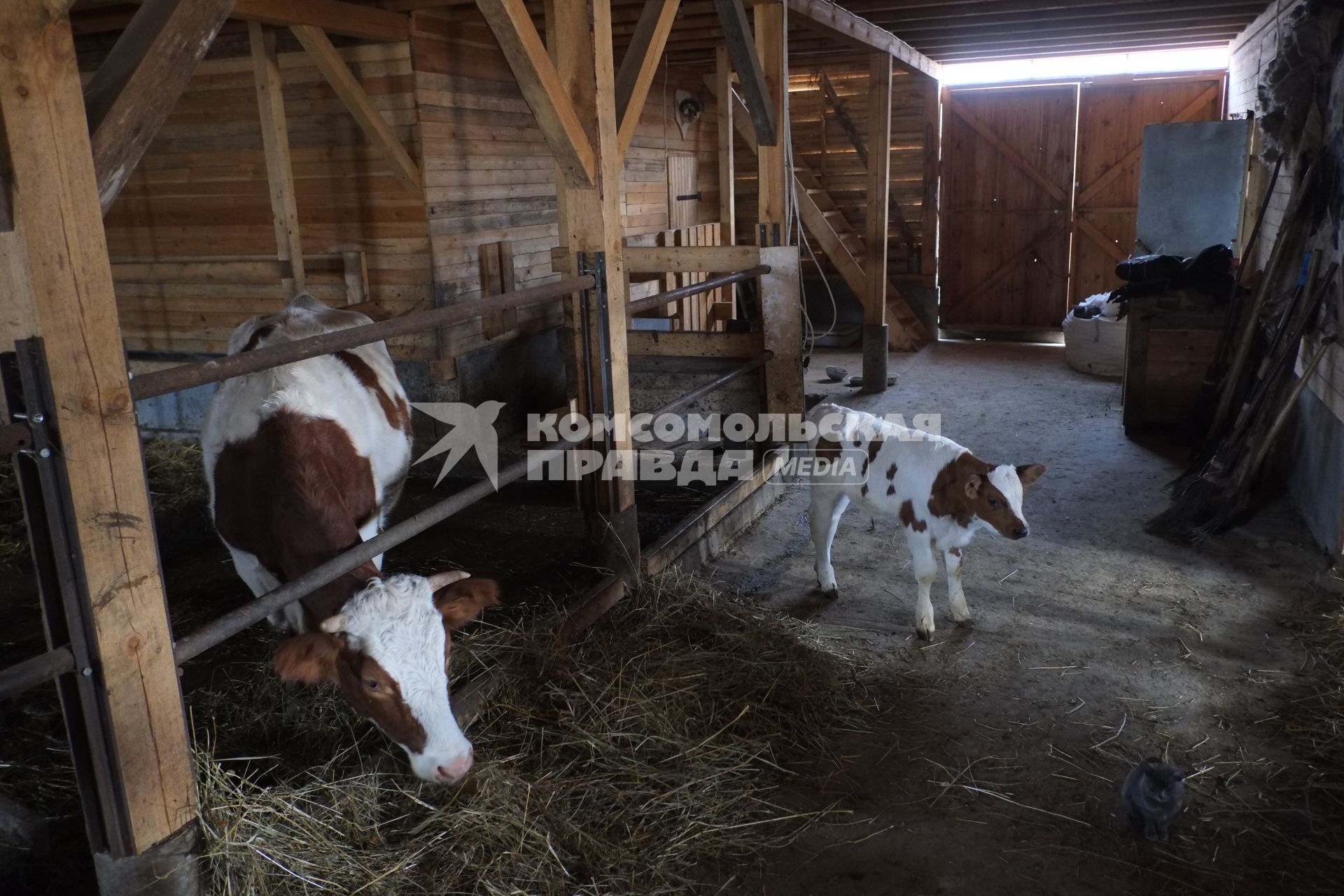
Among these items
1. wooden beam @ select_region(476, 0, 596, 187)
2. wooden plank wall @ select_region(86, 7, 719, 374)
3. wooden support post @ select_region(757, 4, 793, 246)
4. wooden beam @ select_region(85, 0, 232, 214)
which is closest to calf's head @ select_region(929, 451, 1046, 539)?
wooden beam @ select_region(476, 0, 596, 187)

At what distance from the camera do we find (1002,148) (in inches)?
469

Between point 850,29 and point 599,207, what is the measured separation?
173 inches

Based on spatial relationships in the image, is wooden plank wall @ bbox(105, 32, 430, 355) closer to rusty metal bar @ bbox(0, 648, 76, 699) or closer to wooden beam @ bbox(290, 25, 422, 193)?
wooden beam @ bbox(290, 25, 422, 193)

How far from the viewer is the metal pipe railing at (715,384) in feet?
16.1

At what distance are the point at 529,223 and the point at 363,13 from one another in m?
2.06

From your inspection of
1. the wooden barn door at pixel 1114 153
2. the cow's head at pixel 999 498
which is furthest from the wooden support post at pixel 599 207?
the wooden barn door at pixel 1114 153

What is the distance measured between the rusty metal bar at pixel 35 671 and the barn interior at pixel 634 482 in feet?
0.05

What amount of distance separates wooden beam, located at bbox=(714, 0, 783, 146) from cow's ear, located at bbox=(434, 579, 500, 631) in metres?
3.62

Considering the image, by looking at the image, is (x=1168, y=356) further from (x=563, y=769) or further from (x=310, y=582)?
(x=310, y=582)

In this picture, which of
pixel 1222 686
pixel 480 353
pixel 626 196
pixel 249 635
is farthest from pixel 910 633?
pixel 626 196

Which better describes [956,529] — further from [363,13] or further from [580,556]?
[363,13]

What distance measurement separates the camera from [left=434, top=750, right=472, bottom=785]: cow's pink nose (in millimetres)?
2600

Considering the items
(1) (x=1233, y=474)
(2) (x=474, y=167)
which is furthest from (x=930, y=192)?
(1) (x=1233, y=474)

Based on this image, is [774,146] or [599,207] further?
[774,146]
